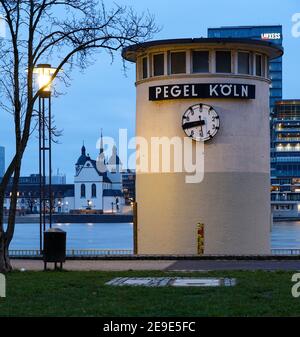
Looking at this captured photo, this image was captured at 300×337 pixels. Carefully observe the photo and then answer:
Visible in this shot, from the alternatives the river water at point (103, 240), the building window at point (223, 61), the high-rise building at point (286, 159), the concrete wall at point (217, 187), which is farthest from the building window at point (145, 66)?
the high-rise building at point (286, 159)

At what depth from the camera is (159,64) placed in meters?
28.0

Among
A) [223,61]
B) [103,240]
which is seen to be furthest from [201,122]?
[103,240]

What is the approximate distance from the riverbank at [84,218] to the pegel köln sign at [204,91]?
159 metres

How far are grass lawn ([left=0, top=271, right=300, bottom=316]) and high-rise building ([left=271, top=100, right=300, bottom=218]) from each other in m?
153

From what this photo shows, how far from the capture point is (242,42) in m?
27.5

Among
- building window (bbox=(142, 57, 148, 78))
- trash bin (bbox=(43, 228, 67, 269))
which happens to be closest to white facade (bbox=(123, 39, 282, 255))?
building window (bbox=(142, 57, 148, 78))

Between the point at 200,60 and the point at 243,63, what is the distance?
1540mm

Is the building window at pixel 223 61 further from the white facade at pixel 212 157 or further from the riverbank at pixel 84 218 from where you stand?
the riverbank at pixel 84 218

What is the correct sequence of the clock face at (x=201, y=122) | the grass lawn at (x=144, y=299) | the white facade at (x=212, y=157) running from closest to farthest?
the grass lawn at (x=144, y=299) < the clock face at (x=201, y=122) < the white facade at (x=212, y=157)

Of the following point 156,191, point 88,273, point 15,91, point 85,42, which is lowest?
point 88,273

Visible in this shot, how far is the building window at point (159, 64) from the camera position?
27.8m
